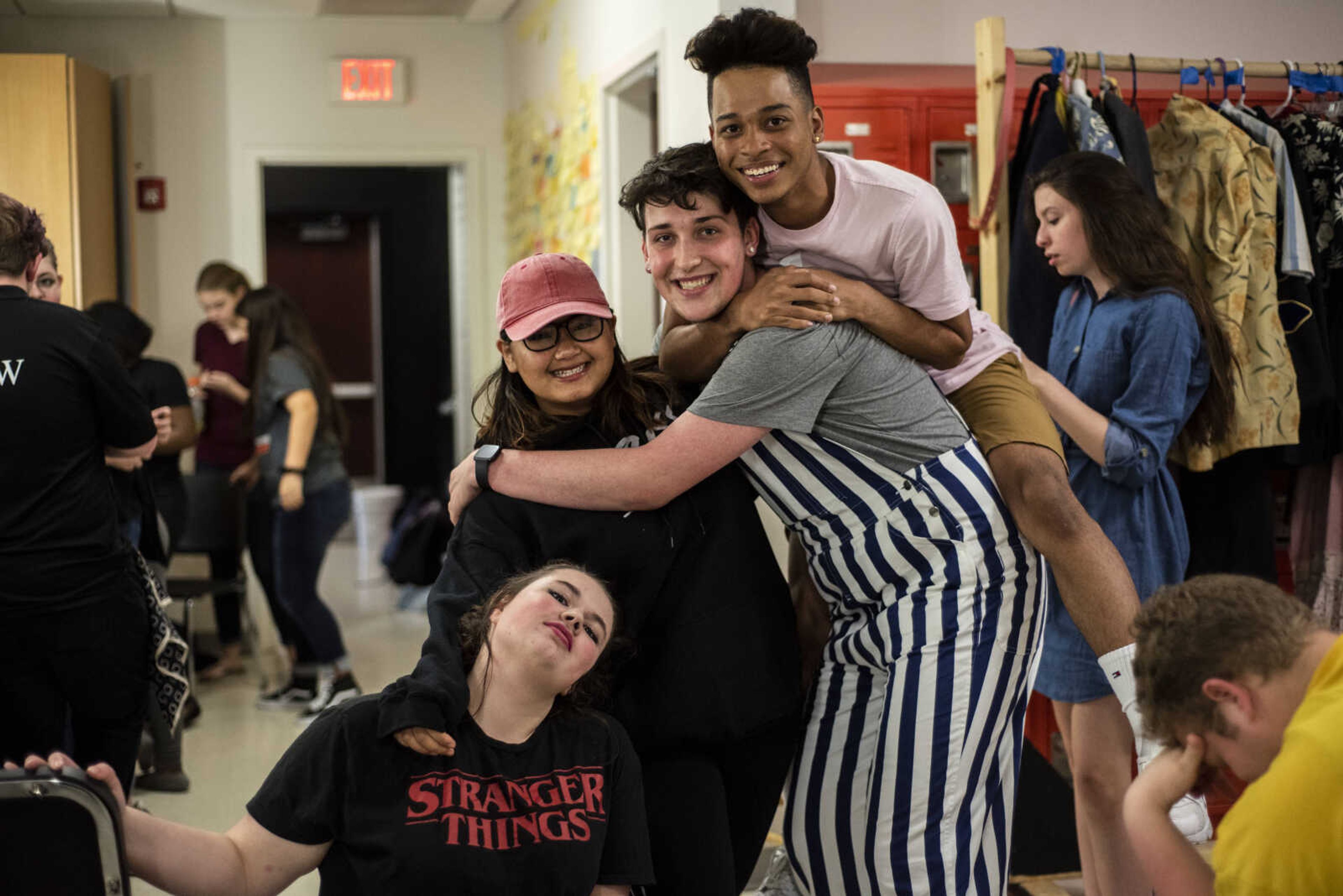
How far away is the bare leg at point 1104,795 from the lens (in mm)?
2391

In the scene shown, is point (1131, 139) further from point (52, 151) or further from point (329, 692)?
point (52, 151)

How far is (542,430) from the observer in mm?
1846

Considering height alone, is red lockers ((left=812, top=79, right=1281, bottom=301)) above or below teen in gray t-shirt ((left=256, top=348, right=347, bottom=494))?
above

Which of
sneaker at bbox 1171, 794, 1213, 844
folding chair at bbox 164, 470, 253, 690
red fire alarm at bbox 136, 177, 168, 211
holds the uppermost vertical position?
red fire alarm at bbox 136, 177, 168, 211

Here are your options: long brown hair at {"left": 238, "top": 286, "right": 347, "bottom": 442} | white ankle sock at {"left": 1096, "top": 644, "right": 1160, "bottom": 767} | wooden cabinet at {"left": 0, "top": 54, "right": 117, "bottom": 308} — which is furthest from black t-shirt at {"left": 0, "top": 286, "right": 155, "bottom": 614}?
wooden cabinet at {"left": 0, "top": 54, "right": 117, "bottom": 308}

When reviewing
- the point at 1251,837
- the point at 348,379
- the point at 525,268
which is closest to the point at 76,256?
the point at 348,379

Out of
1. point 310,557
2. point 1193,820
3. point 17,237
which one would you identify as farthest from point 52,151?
point 1193,820

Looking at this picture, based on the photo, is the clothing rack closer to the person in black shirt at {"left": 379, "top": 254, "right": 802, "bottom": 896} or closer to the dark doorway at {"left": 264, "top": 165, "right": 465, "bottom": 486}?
the person in black shirt at {"left": 379, "top": 254, "right": 802, "bottom": 896}

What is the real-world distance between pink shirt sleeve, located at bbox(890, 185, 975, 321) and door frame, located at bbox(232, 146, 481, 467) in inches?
185

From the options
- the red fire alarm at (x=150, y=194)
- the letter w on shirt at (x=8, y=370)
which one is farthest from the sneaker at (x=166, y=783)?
the red fire alarm at (x=150, y=194)

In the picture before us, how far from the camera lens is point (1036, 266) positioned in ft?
9.17

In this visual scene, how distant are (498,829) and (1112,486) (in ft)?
5.29

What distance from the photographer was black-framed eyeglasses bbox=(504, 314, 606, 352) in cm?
182

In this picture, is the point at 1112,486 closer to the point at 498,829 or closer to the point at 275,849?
the point at 498,829
